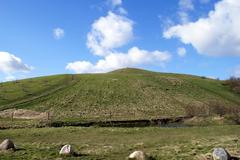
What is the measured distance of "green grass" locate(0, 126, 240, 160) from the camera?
29.7 m

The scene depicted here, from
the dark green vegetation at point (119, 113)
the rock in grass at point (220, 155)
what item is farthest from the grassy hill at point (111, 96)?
the rock in grass at point (220, 155)

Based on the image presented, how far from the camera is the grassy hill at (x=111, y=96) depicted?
8206 cm

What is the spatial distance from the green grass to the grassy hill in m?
22.2

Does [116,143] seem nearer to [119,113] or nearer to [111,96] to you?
[119,113]

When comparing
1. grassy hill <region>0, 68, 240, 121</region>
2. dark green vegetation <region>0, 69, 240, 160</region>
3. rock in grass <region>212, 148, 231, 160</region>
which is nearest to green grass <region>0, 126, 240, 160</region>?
dark green vegetation <region>0, 69, 240, 160</region>

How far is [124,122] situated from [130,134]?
21.6 m

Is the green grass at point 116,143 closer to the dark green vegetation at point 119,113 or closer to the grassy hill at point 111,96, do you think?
the dark green vegetation at point 119,113

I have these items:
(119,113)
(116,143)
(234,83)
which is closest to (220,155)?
(116,143)

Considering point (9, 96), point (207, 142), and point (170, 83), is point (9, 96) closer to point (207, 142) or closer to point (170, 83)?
A: point (170, 83)

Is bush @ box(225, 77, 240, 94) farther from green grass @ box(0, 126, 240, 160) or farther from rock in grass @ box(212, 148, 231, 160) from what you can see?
rock in grass @ box(212, 148, 231, 160)

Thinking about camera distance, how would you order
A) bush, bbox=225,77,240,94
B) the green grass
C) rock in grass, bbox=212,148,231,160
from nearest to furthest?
rock in grass, bbox=212,148,231,160
the green grass
bush, bbox=225,77,240,94

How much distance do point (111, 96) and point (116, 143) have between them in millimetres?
62456

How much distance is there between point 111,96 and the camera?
99562mm

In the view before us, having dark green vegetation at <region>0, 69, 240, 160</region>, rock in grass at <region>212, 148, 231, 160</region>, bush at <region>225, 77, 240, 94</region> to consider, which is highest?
bush at <region>225, 77, 240, 94</region>
